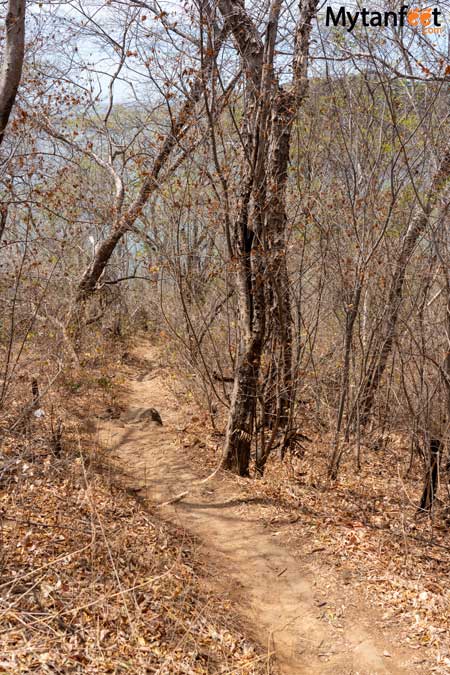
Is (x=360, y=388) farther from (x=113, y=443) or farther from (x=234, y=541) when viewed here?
(x=113, y=443)

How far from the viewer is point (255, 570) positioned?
4.51 metres

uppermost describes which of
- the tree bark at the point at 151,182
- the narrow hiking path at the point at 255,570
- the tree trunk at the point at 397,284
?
the tree bark at the point at 151,182

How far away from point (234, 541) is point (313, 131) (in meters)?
4.00

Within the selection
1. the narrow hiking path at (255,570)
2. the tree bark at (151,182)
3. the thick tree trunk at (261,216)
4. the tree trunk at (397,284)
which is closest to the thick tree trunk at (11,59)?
the tree bark at (151,182)

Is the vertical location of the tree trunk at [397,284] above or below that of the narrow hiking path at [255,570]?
above

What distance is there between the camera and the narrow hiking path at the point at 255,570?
362 centimetres

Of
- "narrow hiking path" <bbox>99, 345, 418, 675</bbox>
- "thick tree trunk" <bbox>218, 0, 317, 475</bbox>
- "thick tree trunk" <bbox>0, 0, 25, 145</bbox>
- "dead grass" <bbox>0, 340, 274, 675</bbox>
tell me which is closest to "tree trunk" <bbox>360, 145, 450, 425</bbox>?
"thick tree trunk" <bbox>218, 0, 317, 475</bbox>

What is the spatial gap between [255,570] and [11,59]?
196 inches

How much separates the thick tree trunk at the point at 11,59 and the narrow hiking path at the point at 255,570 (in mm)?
3622

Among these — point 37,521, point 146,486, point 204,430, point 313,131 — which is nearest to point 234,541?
point 146,486

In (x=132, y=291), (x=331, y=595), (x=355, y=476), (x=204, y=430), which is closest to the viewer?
(x=331, y=595)

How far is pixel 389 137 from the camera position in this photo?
19.4 feet

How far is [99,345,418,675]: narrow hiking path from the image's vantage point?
3.62m

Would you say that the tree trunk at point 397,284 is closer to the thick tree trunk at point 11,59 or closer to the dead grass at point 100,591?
the dead grass at point 100,591
